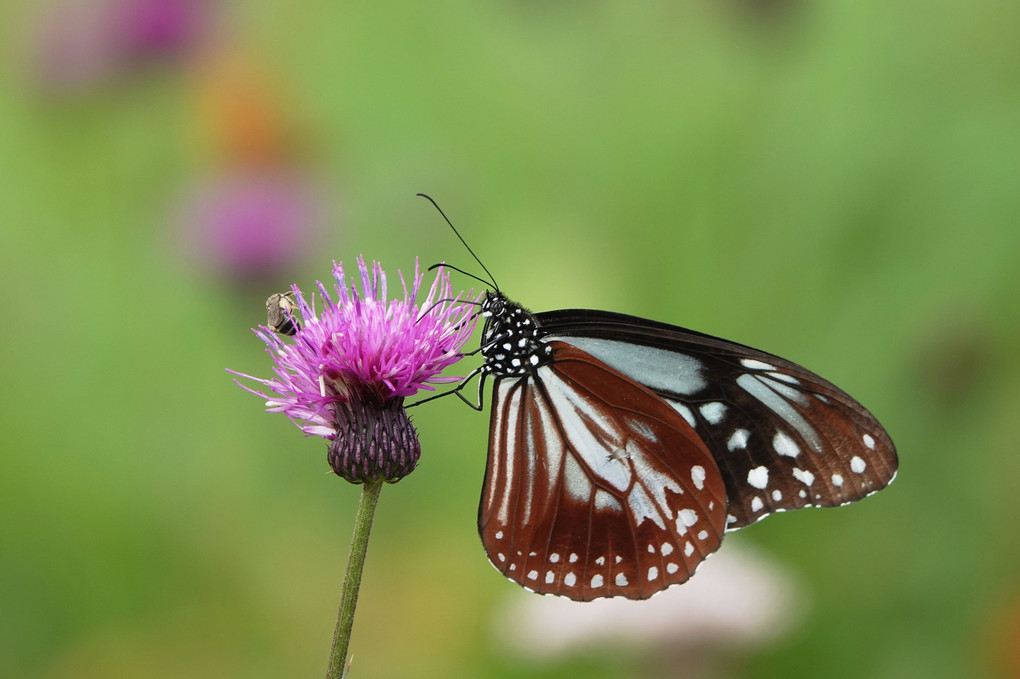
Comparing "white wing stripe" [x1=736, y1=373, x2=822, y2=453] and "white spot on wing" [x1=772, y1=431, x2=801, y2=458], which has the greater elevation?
"white wing stripe" [x1=736, y1=373, x2=822, y2=453]

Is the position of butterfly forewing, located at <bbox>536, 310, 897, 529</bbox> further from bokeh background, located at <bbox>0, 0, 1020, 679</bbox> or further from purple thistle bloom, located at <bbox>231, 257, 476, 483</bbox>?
bokeh background, located at <bbox>0, 0, 1020, 679</bbox>

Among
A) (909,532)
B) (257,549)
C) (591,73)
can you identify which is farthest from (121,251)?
(909,532)

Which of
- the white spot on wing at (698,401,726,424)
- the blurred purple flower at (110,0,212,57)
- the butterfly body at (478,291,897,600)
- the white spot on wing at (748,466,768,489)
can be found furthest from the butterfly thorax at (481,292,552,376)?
the blurred purple flower at (110,0,212,57)

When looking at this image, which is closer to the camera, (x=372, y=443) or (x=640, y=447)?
(x=372, y=443)

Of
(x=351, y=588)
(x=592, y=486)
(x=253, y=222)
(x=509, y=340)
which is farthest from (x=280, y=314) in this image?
(x=253, y=222)

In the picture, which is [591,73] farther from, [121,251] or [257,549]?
[257,549]

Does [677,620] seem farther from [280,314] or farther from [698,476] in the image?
[280,314]

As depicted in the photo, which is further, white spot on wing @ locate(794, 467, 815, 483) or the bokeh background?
the bokeh background

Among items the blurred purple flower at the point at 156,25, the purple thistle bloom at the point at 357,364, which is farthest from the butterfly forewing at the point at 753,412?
the blurred purple flower at the point at 156,25
